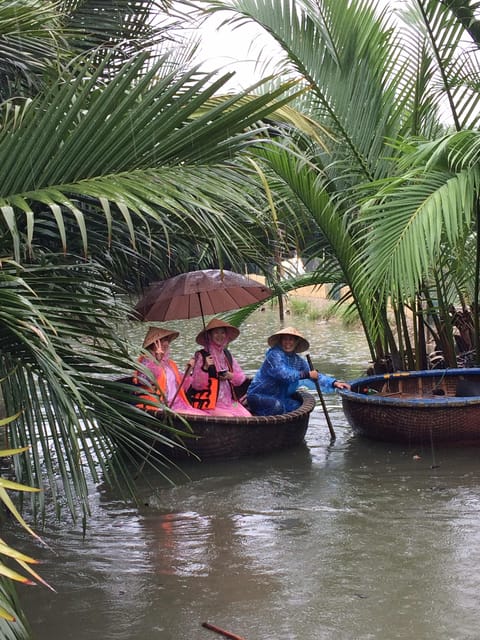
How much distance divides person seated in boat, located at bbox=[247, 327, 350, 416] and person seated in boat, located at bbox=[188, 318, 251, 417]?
0.21 meters

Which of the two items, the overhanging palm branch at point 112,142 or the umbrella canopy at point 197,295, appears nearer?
the overhanging palm branch at point 112,142

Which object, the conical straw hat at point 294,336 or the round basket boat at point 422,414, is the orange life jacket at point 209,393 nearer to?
the conical straw hat at point 294,336

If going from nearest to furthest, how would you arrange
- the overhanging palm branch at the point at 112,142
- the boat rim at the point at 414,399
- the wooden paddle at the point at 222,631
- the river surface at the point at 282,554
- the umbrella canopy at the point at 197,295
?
the overhanging palm branch at the point at 112,142 < the wooden paddle at the point at 222,631 < the river surface at the point at 282,554 < the boat rim at the point at 414,399 < the umbrella canopy at the point at 197,295

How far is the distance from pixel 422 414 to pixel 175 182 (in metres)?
4.73

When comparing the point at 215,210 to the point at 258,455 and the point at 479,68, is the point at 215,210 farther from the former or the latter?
the point at 479,68

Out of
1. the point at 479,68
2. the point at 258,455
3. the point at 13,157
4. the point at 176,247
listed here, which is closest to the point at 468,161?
the point at 479,68

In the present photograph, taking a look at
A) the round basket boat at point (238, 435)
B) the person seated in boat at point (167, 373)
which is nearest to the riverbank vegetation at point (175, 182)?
the person seated in boat at point (167, 373)

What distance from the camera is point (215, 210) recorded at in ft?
12.1

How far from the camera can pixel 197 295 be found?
8672mm

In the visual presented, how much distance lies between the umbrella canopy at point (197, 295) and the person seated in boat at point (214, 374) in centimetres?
28

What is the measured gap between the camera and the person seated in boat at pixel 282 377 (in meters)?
8.30

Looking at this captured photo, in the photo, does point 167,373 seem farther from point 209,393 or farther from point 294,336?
point 294,336

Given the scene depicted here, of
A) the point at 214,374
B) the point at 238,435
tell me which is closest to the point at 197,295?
the point at 214,374

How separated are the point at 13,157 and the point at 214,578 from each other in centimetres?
258
